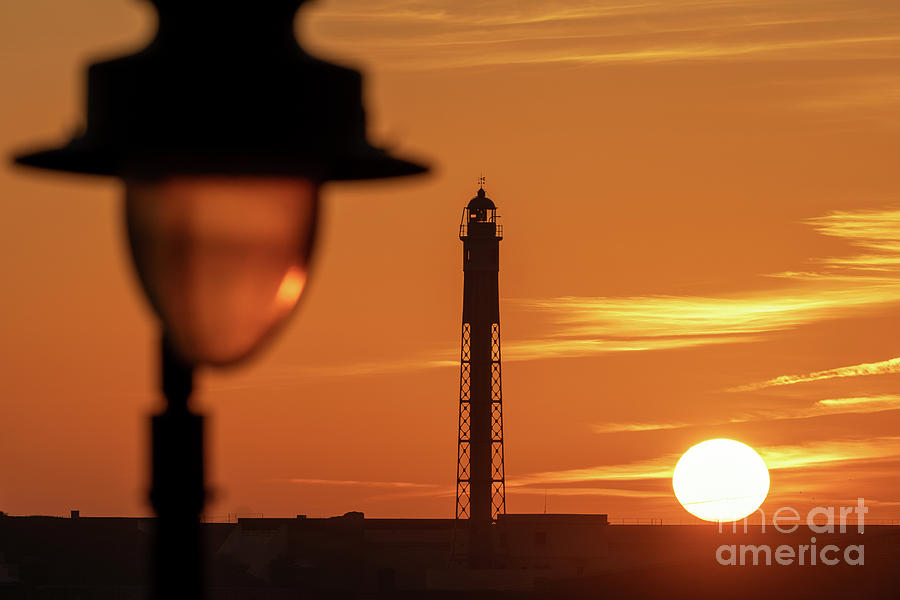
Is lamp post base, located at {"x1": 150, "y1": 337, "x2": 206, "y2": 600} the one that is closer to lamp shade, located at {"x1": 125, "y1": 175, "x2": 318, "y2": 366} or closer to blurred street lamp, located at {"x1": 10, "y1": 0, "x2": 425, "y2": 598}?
blurred street lamp, located at {"x1": 10, "y1": 0, "x2": 425, "y2": 598}

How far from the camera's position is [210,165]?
3.33 m

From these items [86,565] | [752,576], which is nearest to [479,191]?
[86,565]

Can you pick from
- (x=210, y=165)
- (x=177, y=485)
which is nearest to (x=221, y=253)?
(x=210, y=165)

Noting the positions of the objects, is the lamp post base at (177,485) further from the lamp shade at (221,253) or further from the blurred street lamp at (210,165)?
the lamp shade at (221,253)

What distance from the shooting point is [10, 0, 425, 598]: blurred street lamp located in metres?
A: 3.32

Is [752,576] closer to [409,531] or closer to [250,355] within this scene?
[409,531]

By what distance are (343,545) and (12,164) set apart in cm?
6859

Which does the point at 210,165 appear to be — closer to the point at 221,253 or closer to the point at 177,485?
the point at 221,253

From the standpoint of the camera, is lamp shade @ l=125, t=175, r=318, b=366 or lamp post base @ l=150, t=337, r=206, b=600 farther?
lamp post base @ l=150, t=337, r=206, b=600

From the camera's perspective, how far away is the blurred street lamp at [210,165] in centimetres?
332

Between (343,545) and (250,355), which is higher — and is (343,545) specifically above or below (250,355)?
above

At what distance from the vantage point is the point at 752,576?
148 feet

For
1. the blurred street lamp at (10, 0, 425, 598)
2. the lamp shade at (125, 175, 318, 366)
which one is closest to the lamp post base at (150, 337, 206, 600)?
the blurred street lamp at (10, 0, 425, 598)

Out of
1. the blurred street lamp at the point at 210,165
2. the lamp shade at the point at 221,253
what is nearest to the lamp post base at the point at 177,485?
the blurred street lamp at the point at 210,165
